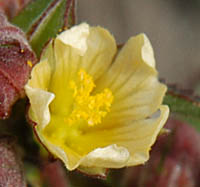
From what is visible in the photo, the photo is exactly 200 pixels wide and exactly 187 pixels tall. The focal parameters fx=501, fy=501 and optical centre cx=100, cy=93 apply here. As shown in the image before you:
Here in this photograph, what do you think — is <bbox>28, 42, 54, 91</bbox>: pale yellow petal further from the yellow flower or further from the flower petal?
the flower petal

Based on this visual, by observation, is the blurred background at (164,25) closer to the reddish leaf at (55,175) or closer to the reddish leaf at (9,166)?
the reddish leaf at (55,175)

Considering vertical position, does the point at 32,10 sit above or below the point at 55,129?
above

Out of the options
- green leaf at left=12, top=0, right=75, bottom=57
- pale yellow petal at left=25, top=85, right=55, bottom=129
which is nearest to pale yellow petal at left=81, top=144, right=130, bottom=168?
pale yellow petal at left=25, top=85, right=55, bottom=129

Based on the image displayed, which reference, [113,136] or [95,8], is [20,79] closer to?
[113,136]

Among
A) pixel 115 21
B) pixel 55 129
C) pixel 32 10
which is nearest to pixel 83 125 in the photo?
pixel 55 129

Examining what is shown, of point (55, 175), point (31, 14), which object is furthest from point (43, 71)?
point (55, 175)

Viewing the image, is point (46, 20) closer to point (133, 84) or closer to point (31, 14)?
point (31, 14)
